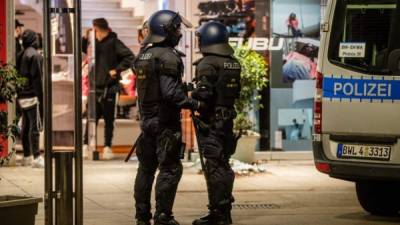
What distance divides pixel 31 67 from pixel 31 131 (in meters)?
0.93

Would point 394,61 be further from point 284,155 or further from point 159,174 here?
point 284,155

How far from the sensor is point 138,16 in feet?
51.2

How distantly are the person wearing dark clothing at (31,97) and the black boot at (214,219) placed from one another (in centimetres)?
501

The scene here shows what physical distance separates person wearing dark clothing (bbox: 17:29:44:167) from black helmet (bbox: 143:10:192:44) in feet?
16.8

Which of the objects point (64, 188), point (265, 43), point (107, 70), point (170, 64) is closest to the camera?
point (64, 188)

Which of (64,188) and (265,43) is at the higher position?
(265,43)

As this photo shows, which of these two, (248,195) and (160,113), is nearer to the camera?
(160,113)

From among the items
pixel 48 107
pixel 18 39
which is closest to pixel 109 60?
pixel 18 39

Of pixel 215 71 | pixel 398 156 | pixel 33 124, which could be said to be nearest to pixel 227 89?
pixel 215 71

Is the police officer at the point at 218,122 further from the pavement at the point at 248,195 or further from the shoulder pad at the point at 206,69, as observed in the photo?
the pavement at the point at 248,195

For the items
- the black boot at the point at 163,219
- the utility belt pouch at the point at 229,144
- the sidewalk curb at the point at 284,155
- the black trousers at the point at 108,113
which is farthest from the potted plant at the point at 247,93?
the black boot at the point at 163,219

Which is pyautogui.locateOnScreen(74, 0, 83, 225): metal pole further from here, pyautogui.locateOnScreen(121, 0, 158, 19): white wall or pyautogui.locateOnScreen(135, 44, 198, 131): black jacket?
pyautogui.locateOnScreen(121, 0, 158, 19): white wall

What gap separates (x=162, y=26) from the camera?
7566 millimetres

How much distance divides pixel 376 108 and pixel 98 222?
283 centimetres
